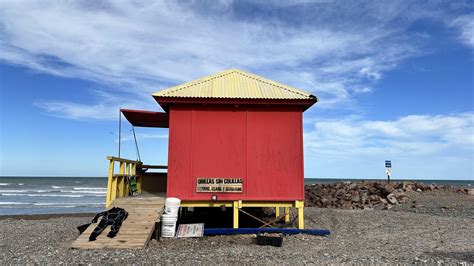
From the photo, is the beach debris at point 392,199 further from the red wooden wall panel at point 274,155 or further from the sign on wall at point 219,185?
the sign on wall at point 219,185

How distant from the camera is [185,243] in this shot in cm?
938

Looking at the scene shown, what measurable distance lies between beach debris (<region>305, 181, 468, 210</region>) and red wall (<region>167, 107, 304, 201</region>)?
453 inches

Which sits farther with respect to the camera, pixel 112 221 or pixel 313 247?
pixel 313 247

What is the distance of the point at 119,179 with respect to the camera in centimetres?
1159

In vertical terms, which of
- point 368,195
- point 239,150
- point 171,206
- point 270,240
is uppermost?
point 239,150

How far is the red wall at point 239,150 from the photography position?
10.7 metres

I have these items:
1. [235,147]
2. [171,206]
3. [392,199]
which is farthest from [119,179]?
[392,199]

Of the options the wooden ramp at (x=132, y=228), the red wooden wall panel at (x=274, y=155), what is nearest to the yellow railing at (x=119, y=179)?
the wooden ramp at (x=132, y=228)

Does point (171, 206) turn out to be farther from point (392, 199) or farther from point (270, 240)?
point (392, 199)

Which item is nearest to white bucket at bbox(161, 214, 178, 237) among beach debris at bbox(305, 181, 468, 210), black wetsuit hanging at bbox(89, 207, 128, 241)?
black wetsuit hanging at bbox(89, 207, 128, 241)

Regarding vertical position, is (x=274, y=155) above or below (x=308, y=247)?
above

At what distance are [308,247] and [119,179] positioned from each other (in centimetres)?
614

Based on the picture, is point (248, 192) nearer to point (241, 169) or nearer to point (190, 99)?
point (241, 169)

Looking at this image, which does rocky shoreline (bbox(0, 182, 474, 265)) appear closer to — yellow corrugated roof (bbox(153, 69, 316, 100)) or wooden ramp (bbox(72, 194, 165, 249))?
wooden ramp (bbox(72, 194, 165, 249))
